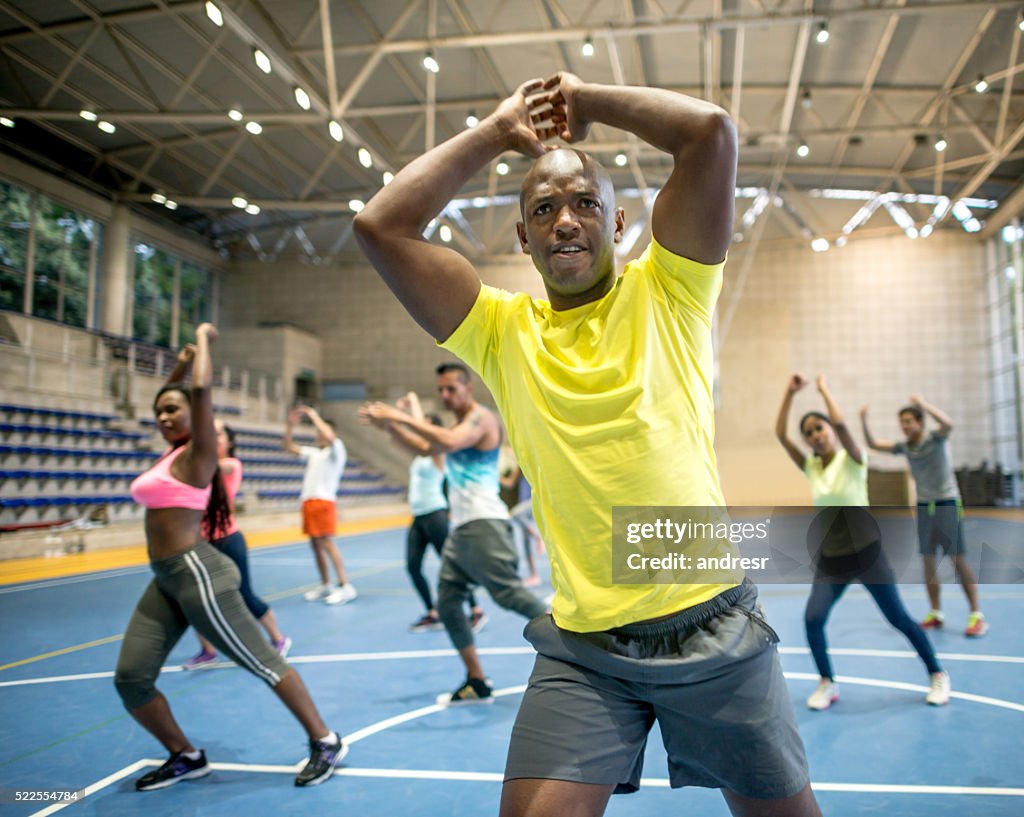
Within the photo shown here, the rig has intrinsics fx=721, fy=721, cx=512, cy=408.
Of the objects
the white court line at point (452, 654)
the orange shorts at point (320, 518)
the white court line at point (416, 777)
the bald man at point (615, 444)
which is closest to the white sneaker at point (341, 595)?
the orange shorts at point (320, 518)

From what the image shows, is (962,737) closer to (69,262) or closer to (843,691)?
(843,691)

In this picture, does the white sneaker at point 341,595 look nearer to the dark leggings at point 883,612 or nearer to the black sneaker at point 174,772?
the black sneaker at point 174,772

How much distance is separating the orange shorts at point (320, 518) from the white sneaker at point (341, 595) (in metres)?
0.67

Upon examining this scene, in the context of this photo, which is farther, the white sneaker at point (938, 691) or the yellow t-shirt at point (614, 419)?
the white sneaker at point (938, 691)

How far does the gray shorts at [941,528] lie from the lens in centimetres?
609

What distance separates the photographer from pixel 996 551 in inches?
141

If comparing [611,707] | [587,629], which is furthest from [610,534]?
[611,707]

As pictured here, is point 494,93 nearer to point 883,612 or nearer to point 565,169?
point 883,612

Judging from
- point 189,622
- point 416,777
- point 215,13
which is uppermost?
point 215,13

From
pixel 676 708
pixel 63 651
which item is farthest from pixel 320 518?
pixel 676 708

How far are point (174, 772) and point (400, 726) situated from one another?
1192 millimetres

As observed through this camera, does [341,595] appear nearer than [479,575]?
No

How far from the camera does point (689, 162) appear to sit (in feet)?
4.91

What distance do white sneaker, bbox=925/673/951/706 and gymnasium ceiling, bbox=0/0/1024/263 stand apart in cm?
915
